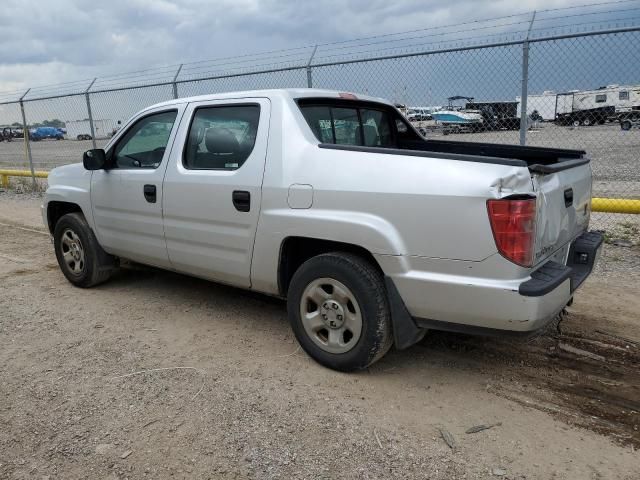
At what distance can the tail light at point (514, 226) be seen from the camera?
2839 millimetres

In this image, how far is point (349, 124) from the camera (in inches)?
173

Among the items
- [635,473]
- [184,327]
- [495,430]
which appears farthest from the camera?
[184,327]

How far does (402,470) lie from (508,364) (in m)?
1.44

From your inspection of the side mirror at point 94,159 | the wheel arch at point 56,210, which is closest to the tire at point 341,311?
the side mirror at point 94,159

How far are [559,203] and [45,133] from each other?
15542 millimetres

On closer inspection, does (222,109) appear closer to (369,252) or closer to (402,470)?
(369,252)

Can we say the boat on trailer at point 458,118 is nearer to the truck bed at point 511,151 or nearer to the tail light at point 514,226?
the truck bed at point 511,151

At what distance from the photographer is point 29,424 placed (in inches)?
125

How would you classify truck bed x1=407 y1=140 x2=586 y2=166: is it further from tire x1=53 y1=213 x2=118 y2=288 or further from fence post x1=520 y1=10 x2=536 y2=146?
tire x1=53 y1=213 x2=118 y2=288

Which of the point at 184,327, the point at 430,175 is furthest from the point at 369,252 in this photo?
the point at 184,327

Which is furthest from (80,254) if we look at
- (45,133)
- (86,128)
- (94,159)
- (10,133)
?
(10,133)

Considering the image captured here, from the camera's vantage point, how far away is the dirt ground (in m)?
2.77

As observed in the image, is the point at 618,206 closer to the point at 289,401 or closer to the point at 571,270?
the point at 571,270

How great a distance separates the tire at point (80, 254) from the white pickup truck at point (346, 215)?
1.05 feet
